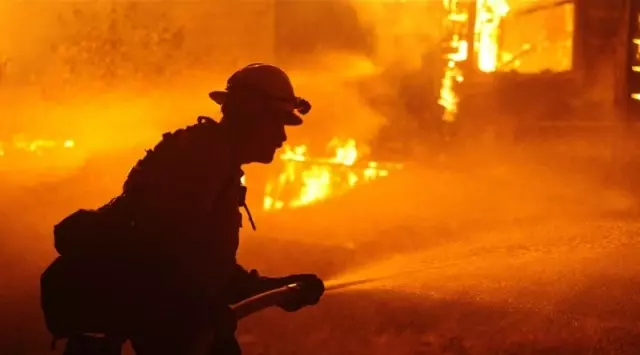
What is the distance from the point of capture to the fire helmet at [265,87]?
11.8ft

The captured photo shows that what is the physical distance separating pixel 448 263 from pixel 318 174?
5.52 m

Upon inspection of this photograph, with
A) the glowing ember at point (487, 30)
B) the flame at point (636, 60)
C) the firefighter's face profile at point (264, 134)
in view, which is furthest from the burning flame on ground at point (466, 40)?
the firefighter's face profile at point (264, 134)

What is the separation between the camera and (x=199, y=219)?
3.28m

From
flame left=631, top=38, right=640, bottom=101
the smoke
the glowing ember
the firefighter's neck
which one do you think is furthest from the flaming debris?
the firefighter's neck

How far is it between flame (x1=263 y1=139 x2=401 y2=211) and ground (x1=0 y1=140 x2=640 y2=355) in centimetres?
78

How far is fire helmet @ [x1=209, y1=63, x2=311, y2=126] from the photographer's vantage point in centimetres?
359

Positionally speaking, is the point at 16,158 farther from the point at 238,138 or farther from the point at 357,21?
the point at 238,138

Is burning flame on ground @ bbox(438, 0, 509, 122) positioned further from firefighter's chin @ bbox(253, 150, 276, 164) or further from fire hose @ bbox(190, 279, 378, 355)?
firefighter's chin @ bbox(253, 150, 276, 164)

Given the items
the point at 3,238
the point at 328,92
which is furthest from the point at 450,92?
the point at 3,238

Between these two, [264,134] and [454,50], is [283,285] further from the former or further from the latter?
[454,50]

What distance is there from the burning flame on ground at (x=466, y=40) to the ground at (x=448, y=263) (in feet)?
5.23

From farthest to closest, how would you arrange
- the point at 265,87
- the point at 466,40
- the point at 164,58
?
the point at 164,58
the point at 466,40
the point at 265,87

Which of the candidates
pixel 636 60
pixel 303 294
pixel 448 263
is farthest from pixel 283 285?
pixel 636 60

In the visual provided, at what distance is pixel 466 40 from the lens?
1253cm
